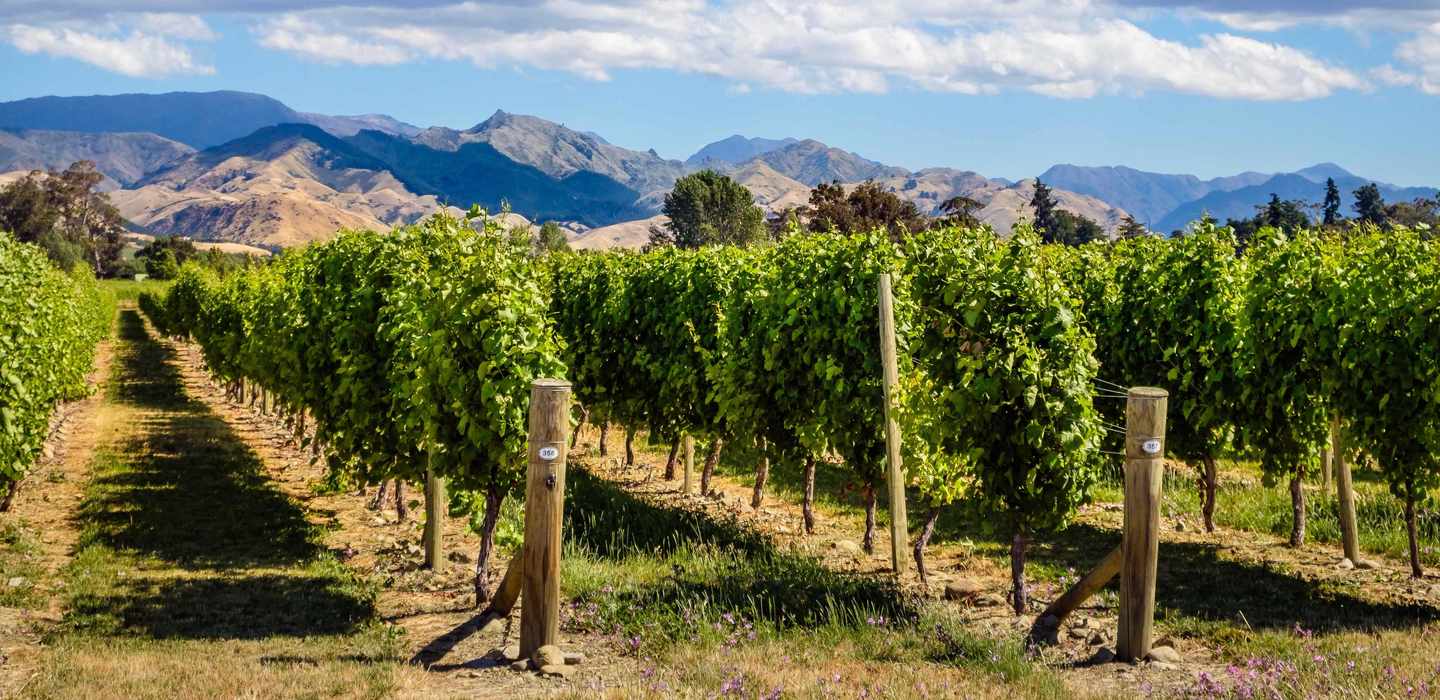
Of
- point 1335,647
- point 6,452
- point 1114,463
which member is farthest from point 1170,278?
point 6,452

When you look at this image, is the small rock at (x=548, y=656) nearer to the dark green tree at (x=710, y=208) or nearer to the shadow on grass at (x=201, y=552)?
the shadow on grass at (x=201, y=552)

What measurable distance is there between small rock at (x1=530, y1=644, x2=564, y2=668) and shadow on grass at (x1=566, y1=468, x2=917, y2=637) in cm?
88

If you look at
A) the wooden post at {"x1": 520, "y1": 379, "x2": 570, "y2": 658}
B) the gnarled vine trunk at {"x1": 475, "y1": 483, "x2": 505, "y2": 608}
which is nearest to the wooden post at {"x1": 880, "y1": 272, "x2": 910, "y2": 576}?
the gnarled vine trunk at {"x1": 475, "y1": 483, "x2": 505, "y2": 608}

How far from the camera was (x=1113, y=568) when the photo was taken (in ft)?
26.1

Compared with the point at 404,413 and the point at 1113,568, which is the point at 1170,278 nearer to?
the point at 1113,568

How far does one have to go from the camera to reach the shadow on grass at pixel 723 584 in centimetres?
909

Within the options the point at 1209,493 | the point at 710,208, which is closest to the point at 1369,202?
the point at 710,208

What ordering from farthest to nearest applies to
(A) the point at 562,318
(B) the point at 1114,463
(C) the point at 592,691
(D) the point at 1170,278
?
1. (A) the point at 562,318
2. (B) the point at 1114,463
3. (D) the point at 1170,278
4. (C) the point at 592,691

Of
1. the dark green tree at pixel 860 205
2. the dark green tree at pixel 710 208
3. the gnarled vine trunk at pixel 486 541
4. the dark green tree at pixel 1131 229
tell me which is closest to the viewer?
the gnarled vine trunk at pixel 486 541

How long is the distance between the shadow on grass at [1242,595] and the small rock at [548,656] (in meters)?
5.09

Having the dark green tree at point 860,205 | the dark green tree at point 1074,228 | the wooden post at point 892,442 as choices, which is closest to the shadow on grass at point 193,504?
the wooden post at point 892,442

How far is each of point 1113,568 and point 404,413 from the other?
24.0 ft

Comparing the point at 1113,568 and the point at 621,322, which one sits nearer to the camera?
the point at 1113,568

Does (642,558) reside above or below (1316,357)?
below
